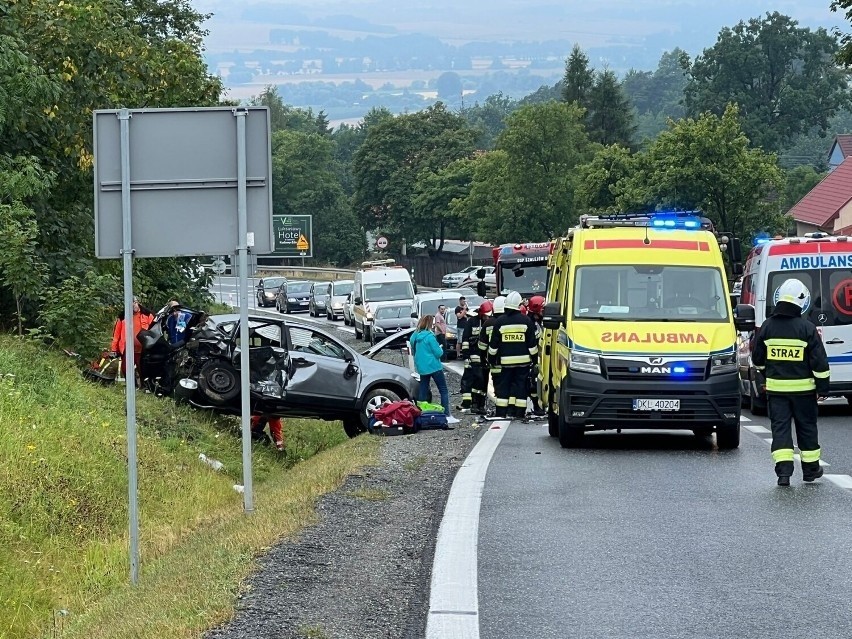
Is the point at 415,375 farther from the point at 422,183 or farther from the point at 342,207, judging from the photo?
the point at 342,207

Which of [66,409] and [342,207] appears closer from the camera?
[66,409]

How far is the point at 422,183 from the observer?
327 feet

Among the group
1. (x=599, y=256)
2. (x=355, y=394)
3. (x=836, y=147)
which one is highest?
(x=836, y=147)

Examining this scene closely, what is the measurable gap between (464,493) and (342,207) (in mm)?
107468

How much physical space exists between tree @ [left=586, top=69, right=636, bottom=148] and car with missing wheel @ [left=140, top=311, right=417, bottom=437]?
90.5 meters

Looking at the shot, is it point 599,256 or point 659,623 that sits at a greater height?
point 599,256

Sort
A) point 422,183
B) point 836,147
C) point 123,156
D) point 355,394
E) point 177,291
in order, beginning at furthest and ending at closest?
point 836,147 < point 422,183 < point 177,291 < point 355,394 < point 123,156

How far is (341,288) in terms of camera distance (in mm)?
60500

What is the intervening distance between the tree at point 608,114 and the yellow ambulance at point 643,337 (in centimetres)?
9398

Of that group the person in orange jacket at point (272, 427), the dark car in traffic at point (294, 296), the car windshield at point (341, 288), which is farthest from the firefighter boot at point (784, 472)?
the dark car in traffic at point (294, 296)

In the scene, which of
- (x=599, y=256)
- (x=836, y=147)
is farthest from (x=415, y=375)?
(x=836, y=147)

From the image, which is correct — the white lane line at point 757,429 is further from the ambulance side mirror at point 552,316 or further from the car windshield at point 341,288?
the car windshield at point 341,288

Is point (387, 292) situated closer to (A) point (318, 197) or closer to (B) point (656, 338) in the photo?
(B) point (656, 338)

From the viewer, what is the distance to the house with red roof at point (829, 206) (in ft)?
241
